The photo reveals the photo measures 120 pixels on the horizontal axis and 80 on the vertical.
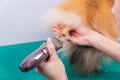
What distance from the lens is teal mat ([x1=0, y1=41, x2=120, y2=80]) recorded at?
1.00m

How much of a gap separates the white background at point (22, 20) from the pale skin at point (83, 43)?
0.71 feet

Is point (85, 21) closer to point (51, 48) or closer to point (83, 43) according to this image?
point (83, 43)

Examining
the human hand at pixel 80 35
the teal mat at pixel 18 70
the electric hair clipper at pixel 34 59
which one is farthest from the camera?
the teal mat at pixel 18 70

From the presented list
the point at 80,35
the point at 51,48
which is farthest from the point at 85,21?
the point at 51,48

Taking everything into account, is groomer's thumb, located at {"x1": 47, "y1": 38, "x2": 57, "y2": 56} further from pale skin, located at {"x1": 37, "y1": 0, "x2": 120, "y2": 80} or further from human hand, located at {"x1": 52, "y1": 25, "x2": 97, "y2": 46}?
human hand, located at {"x1": 52, "y1": 25, "x2": 97, "y2": 46}

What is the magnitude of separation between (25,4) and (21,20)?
0.08 metres

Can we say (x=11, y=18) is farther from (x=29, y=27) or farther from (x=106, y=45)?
(x=106, y=45)

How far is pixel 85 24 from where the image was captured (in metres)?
0.92

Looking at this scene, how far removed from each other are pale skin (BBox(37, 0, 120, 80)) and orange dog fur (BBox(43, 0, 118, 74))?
0.03m

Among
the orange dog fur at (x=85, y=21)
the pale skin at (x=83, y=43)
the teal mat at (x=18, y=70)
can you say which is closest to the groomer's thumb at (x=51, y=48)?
the pale skin at (x=83, y=43)

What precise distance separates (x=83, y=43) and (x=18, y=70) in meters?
0.31

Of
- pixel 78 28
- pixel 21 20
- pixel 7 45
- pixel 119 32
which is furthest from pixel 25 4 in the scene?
pixel 119 32

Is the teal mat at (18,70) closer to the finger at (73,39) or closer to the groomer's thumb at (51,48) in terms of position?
the finger at (73,39)

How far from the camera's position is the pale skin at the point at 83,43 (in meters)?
0.65
